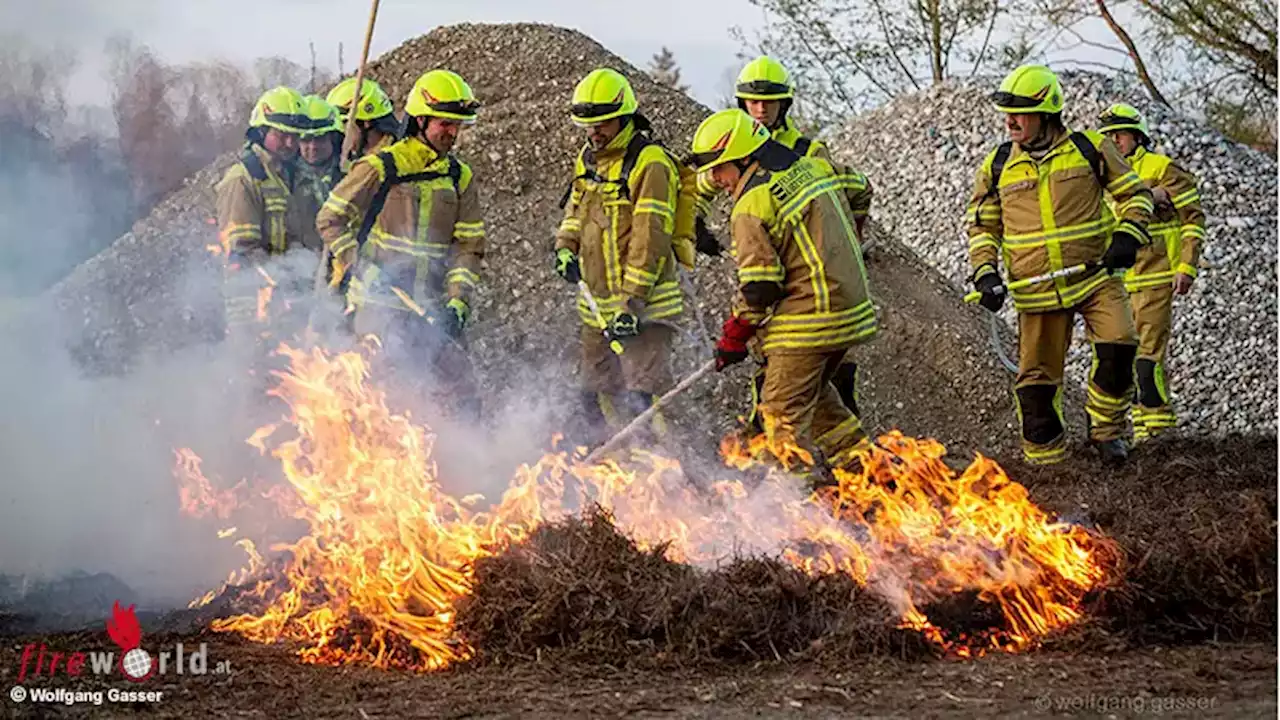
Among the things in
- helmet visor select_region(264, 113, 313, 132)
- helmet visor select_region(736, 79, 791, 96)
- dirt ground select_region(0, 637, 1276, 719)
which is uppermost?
helmet visor select_region(736, 79, 791, 96)

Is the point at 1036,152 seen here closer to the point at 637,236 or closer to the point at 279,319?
the point at 637,236

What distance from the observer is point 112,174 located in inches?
481

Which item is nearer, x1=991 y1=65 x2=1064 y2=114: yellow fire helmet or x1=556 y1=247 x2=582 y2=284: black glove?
x1=991 y1=65 x2=1064 y2=114: yellow fire helmet

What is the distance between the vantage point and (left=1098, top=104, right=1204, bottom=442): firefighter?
995 cm

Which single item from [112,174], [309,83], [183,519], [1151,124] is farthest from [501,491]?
[1151,124]

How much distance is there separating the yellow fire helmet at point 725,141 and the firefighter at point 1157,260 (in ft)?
13.7

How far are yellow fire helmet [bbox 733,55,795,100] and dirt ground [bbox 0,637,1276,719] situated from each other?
4034 mm

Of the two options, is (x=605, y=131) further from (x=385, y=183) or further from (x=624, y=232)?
(x=385, y=183)

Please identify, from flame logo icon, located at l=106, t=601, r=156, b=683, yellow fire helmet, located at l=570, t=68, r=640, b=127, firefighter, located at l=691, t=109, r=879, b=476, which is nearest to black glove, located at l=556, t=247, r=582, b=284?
yellow fire helmet, located at l=570, t=68, r=640, b=127

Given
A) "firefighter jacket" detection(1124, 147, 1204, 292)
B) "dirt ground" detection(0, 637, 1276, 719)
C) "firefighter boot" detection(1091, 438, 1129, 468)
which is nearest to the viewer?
"dirt ground" detection(0, 637, 1276, 719)

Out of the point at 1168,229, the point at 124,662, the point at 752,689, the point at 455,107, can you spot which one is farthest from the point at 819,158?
the point at 124,662

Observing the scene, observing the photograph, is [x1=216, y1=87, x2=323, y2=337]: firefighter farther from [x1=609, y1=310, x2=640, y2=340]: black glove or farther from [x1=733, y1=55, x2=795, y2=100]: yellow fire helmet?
[x1=733, y1=55, x2=795, y2=100]: yellow fire helmet

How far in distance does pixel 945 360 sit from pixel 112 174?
674cm

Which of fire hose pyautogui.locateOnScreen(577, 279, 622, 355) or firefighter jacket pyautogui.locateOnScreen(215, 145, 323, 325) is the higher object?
firefighter jacket pyautogui.locateOnScreen(215, 145, 323, 325)
